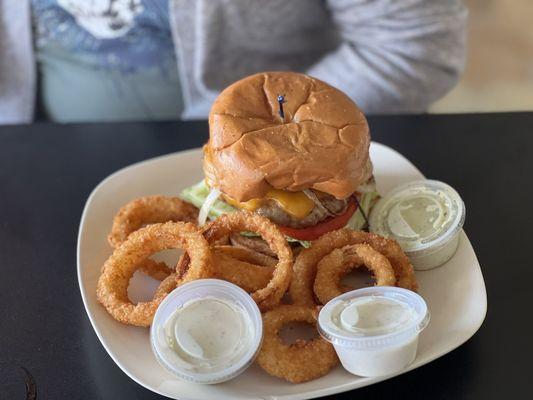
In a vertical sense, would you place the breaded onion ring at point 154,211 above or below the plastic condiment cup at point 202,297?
below

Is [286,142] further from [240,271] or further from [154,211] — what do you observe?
[154,211]

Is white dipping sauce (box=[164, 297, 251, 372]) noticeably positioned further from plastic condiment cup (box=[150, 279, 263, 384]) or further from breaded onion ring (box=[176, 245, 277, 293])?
breaded onion ring (box=[176, 245, 277, 293])

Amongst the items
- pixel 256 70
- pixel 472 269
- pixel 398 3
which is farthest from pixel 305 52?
pixel 472 269

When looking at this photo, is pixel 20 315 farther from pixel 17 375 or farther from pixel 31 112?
pixel 31 112

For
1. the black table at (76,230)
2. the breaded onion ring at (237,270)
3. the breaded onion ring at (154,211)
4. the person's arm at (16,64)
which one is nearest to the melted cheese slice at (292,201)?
the breaded onion ring at (237,270)

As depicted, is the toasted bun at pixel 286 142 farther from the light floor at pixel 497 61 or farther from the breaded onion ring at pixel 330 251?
the light floor at pixel 497 61

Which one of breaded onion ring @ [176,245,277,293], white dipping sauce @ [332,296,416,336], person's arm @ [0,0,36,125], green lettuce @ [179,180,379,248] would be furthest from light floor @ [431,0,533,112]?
white dipping sauce @ [332,296,416,336]

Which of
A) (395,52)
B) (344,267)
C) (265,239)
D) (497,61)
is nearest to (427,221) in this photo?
(344,267)
